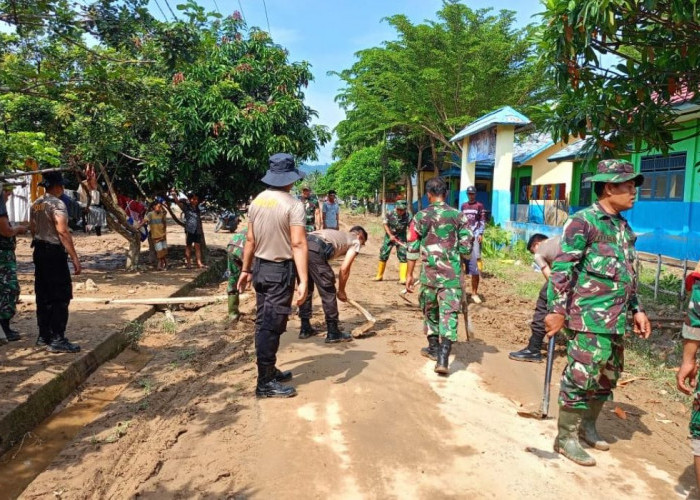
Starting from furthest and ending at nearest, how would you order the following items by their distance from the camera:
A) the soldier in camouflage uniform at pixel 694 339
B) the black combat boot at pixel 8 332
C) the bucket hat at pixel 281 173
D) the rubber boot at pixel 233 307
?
the rubber boot at pixel 233 307, the black combat boot at pixel 8 332, the bucket hat at pixel 281 173, the soldier in camouflage uniform at pixel 694 339

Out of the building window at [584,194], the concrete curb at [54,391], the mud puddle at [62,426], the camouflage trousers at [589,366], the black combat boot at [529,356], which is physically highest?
the building window at [584,194]

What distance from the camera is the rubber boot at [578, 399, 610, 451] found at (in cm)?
332

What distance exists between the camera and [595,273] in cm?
304

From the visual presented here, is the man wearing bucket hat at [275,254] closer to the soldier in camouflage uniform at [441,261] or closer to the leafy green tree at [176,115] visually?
the soldier in camouflage uniform at [441,261]

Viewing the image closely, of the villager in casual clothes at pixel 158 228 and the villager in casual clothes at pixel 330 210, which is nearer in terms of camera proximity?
the villager in casual clothes at pixel 158 228

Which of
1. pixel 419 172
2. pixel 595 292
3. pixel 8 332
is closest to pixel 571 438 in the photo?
pixel 595 292

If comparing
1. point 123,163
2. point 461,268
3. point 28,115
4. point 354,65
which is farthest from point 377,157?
point 461,268

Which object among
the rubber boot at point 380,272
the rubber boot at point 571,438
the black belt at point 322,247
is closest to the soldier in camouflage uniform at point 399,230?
the rubber boot at point 380,272

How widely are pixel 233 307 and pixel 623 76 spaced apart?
5.24 m

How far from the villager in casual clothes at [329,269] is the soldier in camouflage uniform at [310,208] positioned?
5546 mm

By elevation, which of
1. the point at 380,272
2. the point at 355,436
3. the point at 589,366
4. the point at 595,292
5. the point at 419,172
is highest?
the point at 419,172

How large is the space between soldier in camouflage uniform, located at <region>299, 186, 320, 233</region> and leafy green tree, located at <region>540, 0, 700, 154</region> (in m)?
6.27

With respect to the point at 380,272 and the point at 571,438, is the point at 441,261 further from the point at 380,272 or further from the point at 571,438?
the point at 380,272

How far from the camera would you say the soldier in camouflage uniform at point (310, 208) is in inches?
445
